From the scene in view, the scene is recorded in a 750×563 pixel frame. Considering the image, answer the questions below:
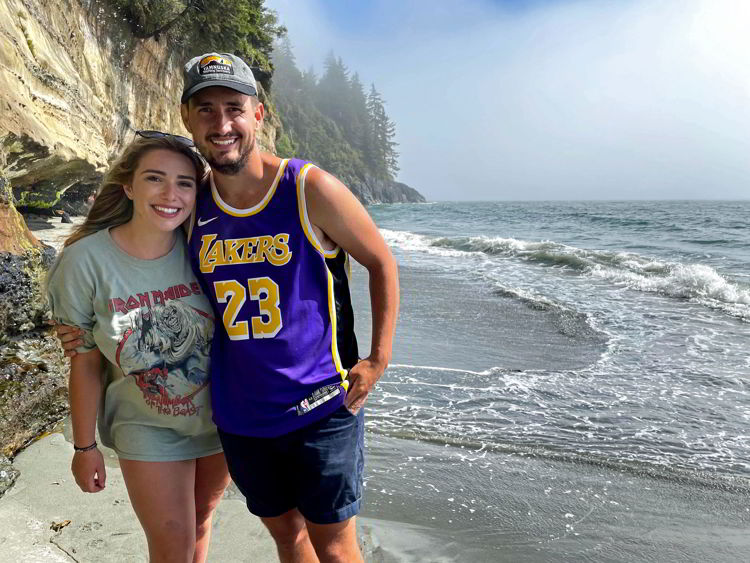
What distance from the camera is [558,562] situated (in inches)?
114

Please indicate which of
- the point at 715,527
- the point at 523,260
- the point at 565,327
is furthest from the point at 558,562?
the point at 523,260

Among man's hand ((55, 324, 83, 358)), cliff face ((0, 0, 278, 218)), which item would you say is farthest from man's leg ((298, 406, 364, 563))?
cliff face ((0, 0, 278, 218))

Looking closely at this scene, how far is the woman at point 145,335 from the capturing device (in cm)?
204

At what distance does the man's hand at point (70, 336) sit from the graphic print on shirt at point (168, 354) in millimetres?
159

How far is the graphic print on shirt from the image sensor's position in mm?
→ 2051

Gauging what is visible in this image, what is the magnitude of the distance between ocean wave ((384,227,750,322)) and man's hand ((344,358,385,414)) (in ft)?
27.5

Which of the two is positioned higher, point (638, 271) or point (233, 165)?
point (233, 165)

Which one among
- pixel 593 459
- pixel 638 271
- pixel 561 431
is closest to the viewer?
pixel 593 459

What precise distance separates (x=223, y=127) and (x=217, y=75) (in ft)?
0.62

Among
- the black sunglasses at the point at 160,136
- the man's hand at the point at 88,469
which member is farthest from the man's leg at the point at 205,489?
the black sunglasses at the point at 160,136

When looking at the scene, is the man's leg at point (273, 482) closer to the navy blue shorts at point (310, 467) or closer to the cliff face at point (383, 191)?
the navy blue shorts at point (310, 467)

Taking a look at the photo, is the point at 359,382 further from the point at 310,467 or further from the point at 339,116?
the point at 339,116

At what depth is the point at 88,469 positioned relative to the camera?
2164 mm

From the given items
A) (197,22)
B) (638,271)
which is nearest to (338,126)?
(197,22)
